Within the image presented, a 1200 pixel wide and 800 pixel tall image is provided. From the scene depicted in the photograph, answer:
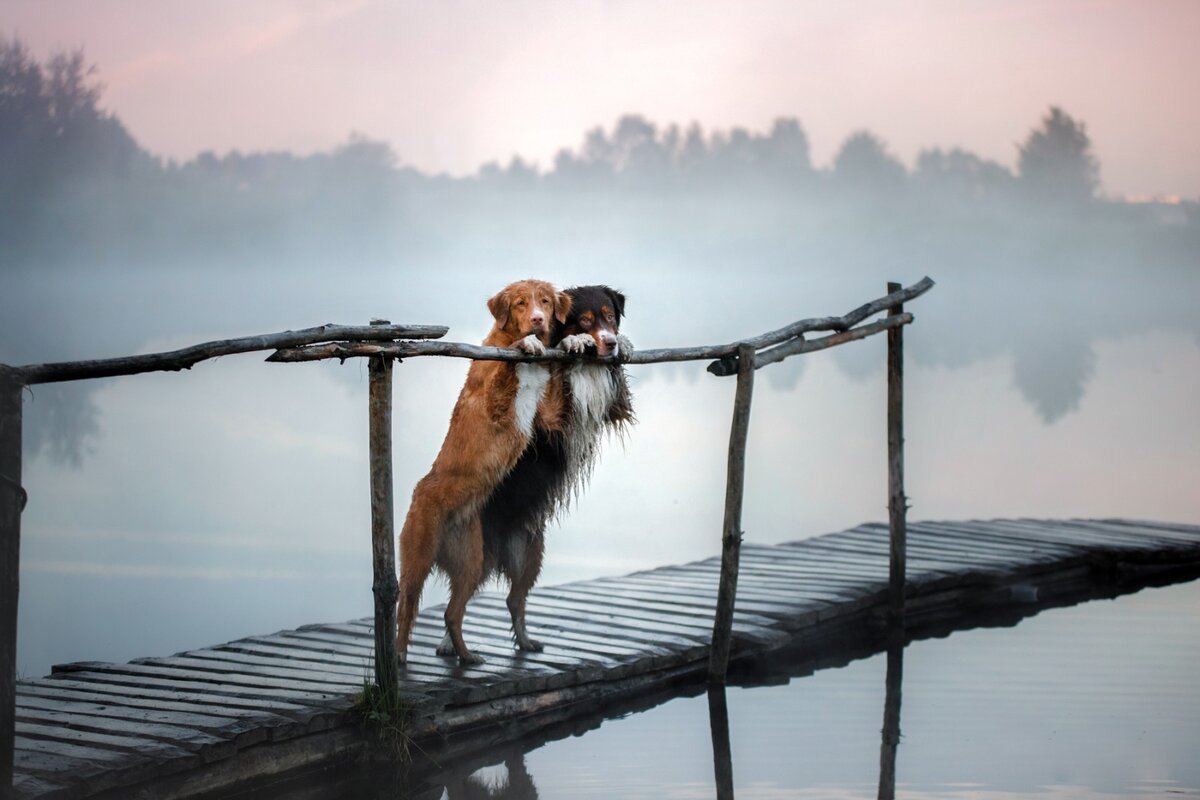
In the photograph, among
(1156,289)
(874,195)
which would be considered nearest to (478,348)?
(874,195)

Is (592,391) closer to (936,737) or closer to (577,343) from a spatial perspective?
(577,343)

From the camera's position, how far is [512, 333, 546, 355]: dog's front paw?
6.15 m

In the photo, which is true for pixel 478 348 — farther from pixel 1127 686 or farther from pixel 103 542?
pixel 103 542

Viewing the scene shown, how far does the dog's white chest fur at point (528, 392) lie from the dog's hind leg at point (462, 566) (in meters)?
0.45

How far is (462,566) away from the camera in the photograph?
6461 millimetres

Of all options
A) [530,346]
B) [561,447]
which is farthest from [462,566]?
[530,346]

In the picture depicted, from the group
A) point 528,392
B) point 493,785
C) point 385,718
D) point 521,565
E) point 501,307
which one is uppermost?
point 501,307

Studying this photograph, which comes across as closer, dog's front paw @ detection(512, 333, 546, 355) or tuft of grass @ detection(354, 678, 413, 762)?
tuft of grass @ detection(354, 678, 413, 762)

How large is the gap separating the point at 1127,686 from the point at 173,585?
6482mm

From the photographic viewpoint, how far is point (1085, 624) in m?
9.02

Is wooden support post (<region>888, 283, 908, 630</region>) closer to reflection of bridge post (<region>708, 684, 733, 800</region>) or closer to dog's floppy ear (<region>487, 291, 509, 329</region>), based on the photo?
reflection of bridge post (<region>708, 684, 733, 800</region>)

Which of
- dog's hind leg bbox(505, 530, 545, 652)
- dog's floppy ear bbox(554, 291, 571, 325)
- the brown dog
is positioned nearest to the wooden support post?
dog's hind leg bbox(505, 530, 545, 652)

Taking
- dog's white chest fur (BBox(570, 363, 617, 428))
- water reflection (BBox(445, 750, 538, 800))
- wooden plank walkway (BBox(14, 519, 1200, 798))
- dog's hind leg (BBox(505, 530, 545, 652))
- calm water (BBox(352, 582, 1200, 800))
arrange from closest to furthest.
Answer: wooden plank walkway (BBox(14, 519, 1200, 798)) < water reflection (BBox(445, 750, 538, 800)) < calm water (BBox(352, 582, 1200, 800)) < dog's white chest fur (BBox(570, 363, 617, 428)) < dog's hind leg (BBox(505, 530, 545, 652))

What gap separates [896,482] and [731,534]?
167cm
